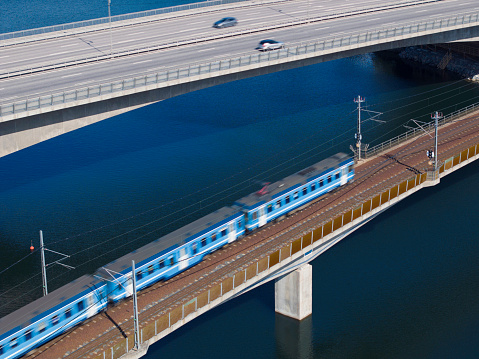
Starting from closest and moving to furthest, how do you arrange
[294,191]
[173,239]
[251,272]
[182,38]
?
[251,272]
[173,239]
[294,191]
[182,38]

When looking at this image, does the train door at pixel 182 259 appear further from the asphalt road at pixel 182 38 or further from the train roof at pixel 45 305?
the asphalt road at pixel 182 38

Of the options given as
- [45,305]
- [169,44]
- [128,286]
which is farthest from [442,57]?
[45,305]

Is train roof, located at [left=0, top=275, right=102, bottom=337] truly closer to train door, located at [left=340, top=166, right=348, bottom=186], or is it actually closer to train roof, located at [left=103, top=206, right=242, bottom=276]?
train roof, located at [left=103, top=206, right=242, bottom=276]

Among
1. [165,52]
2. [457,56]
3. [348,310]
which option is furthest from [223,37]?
[457,56]

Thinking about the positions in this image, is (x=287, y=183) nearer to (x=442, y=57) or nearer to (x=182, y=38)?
(x=182, y=38)

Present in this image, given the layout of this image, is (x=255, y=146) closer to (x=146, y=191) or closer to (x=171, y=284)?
(x=146, y=191)

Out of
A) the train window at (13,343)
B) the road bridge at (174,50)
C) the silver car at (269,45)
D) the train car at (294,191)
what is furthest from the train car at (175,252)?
the silver car at (269,45)

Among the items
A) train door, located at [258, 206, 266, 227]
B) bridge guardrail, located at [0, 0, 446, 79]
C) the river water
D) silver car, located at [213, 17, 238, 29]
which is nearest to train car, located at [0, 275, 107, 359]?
the river water
